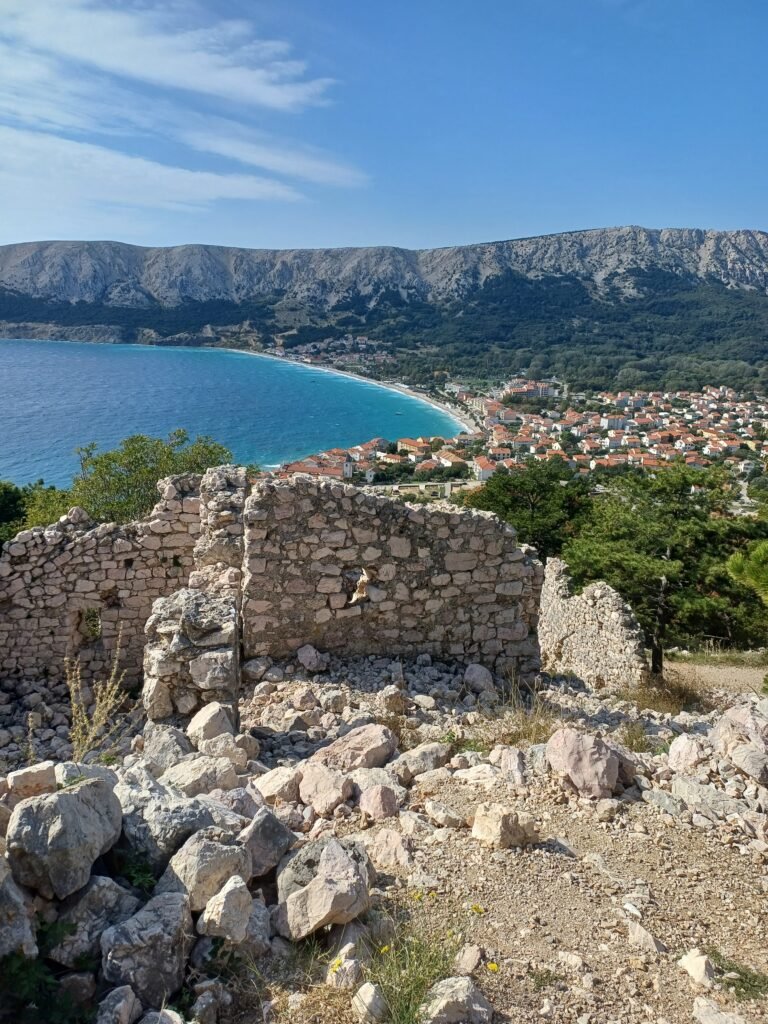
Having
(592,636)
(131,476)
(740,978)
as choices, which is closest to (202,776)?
(740,978)

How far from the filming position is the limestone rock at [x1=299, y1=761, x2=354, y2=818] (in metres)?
3.88

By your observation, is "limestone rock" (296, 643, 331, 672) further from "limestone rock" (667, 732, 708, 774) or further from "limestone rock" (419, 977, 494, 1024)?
"limestone rock" (419, 977, 494, 1024)

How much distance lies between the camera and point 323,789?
3.99 meters

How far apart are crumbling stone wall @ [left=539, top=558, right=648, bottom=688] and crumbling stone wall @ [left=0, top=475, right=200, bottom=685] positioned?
6.11 meters

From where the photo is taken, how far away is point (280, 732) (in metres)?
5.42

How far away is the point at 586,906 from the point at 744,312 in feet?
669

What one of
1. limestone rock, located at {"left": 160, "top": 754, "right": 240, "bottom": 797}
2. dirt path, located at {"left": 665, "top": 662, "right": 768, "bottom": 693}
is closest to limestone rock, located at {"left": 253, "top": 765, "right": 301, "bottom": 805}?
limestone rock, located at {"left": 160, "top": 754, "right": 240, "bottom": 797}

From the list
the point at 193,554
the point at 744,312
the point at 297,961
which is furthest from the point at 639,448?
the point at 744,312

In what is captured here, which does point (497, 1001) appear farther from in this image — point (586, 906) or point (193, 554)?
point (193, 554)

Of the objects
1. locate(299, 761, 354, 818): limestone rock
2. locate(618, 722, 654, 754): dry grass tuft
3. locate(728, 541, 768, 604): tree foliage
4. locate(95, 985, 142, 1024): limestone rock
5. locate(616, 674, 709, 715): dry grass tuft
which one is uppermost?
locate(728, 541, 768, 604): tree foliage

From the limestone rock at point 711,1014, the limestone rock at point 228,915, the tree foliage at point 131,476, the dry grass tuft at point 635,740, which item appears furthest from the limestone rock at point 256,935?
the tree foliage at point 131,476

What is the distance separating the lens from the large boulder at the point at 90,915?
7.90 ft

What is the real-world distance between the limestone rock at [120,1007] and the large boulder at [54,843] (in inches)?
16.4

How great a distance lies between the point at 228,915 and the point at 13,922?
2.50 feet
